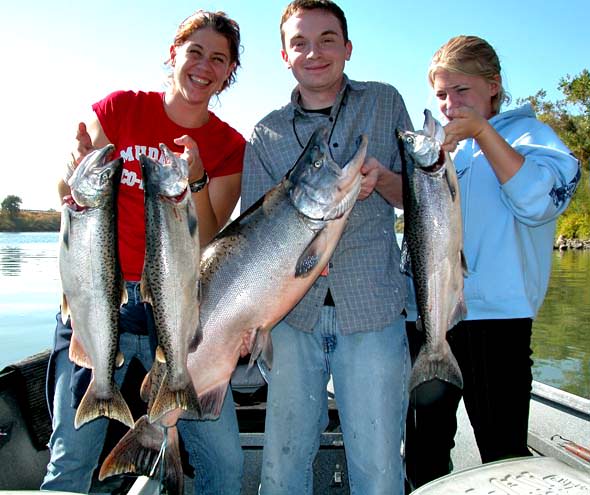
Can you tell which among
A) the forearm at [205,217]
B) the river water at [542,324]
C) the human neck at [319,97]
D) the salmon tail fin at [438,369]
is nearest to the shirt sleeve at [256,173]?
the forearm at [205,217]

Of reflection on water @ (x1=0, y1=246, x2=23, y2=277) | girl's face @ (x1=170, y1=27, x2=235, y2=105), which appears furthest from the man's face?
reflection on water @ (x1=0, y1=246, x2=23, y2=277)

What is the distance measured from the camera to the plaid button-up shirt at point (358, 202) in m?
3.34

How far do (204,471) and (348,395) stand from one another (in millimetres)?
1131

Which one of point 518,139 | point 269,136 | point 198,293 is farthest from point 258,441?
point 518,139

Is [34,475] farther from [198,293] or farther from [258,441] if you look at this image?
[198,293]

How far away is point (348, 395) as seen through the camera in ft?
10.7

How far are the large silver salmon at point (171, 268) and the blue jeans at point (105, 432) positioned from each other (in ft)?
1.50

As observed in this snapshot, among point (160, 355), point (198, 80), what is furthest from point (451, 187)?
point (160, 355)

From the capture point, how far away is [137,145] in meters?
3.75

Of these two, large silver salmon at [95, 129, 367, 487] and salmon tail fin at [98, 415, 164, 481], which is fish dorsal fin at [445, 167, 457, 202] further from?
salmon tail fin at [98, 415, 164, 481]

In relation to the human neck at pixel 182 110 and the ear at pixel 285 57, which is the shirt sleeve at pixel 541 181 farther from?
the human neck at pixel 182 110

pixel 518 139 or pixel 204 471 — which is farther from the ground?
pixel 518 139

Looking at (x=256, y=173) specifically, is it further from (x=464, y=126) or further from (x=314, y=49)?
(x=464, y=126)

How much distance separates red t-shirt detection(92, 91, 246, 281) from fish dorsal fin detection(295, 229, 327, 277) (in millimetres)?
1100
